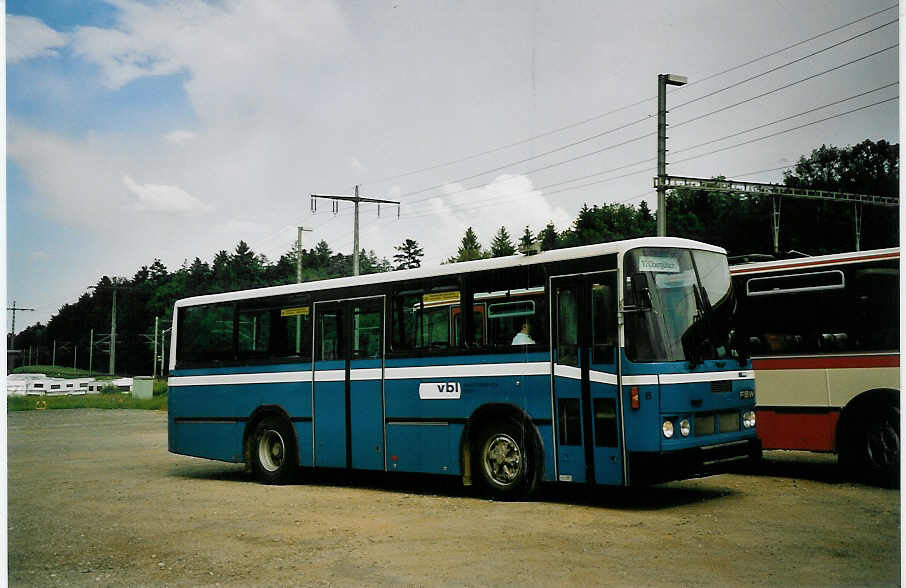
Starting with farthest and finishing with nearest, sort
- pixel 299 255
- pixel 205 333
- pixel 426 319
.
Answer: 1. pixel 299 255
2. pixel 205 333
3. pixel 426 319

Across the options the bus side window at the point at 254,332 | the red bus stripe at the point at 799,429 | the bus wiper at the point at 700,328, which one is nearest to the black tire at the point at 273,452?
the bus side window at the point at 254,332

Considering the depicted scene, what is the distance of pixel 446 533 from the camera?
8922mm

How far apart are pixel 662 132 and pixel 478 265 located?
6654 mm

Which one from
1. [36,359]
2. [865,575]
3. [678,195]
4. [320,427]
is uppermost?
[678,195]

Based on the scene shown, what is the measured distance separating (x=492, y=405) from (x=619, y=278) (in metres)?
2.21

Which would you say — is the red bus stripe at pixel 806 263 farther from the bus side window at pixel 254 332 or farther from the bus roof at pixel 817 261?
the bus side window at pixel 254 332

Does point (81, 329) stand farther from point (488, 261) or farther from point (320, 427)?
point (488, 261)

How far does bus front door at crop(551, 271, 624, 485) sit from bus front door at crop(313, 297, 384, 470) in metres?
2.91

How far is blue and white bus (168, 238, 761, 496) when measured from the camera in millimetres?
10070

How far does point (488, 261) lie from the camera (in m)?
11.7

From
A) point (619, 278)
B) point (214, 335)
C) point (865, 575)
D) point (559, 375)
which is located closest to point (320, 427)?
point (214, 335)

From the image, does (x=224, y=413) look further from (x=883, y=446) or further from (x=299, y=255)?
(x=299, y=255)

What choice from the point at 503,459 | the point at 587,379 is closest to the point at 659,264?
the point at 587,379

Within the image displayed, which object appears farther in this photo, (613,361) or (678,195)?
(678,195)
